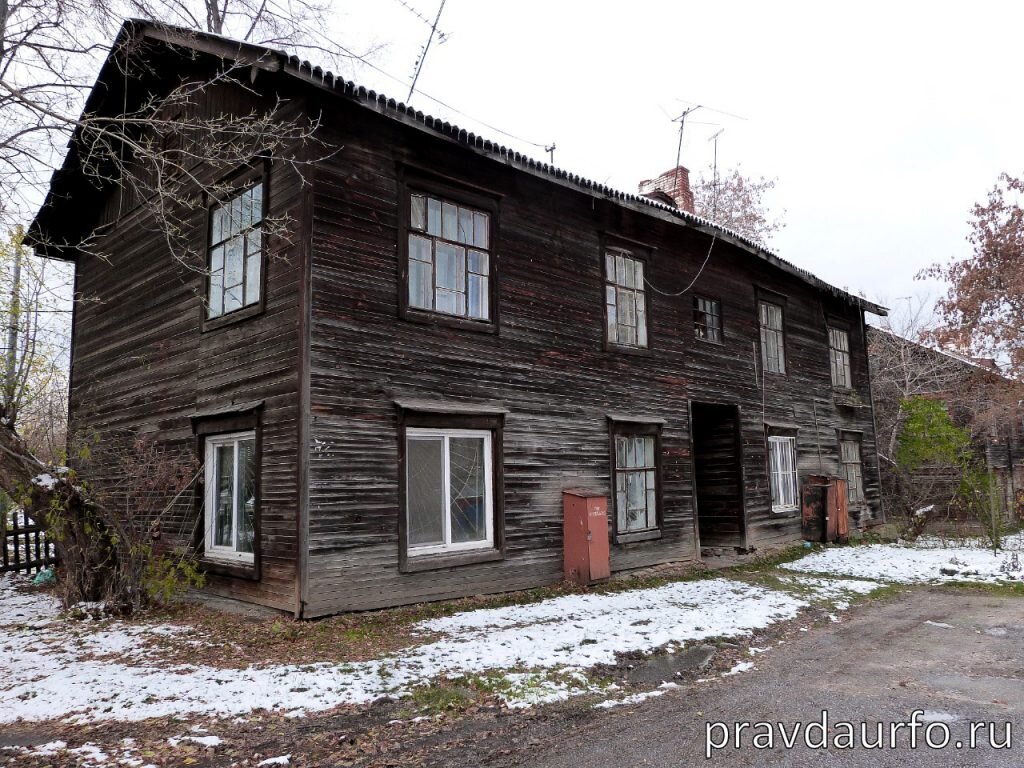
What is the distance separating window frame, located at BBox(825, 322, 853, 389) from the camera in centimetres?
1839

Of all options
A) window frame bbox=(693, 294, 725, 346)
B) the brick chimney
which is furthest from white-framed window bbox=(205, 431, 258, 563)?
the brick chimney

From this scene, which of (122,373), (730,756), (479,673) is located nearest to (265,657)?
(479,673)

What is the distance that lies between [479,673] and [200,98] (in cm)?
917

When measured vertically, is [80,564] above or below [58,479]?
below

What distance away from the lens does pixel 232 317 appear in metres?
9.33

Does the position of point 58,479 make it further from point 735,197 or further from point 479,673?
point 735,197

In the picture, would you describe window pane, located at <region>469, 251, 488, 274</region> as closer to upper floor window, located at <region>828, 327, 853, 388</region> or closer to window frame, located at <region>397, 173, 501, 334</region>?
window frame, located at <region>397, 173, 501, 334</region>

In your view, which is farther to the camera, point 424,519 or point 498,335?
point 498,335

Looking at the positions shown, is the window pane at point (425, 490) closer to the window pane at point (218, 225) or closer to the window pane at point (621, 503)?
the window pane at point (621, 503)

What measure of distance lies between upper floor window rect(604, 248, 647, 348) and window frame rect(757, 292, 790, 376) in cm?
415

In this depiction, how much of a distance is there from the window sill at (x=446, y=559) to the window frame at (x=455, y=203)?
2.91 meters

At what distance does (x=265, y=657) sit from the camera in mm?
6645

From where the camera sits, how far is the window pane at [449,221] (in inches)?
384

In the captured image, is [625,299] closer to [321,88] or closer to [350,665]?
[321,88]
